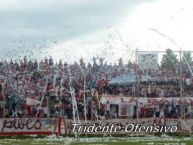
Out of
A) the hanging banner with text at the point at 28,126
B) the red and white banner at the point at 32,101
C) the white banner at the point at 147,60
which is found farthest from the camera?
the red and white banner at the point at 32,101

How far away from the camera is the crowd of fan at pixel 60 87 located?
3288 cm

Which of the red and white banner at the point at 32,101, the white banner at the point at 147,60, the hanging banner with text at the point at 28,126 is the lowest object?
the hanging banner with text at the point at 28,126

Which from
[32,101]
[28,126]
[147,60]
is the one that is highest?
[147,60]

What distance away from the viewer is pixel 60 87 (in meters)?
34.2

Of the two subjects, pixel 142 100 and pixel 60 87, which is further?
pixel 60 87

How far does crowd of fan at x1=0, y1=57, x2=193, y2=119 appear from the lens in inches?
1294

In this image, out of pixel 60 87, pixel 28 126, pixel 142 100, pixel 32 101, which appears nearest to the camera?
pixel 28 126

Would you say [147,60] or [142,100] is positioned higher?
[147,60]

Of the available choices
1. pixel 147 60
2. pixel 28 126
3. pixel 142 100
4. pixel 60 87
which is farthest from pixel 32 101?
pixel 147 60

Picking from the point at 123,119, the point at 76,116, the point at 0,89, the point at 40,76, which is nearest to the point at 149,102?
the point at 123,119

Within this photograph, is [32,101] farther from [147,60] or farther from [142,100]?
[147,60]

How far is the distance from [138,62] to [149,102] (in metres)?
3.59

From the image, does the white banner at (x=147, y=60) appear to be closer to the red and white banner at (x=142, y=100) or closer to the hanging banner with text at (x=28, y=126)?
the red and white banner at (x=142, y=100)

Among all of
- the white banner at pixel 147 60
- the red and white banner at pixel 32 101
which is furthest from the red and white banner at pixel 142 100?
the red and white banner at pixel 32 101
